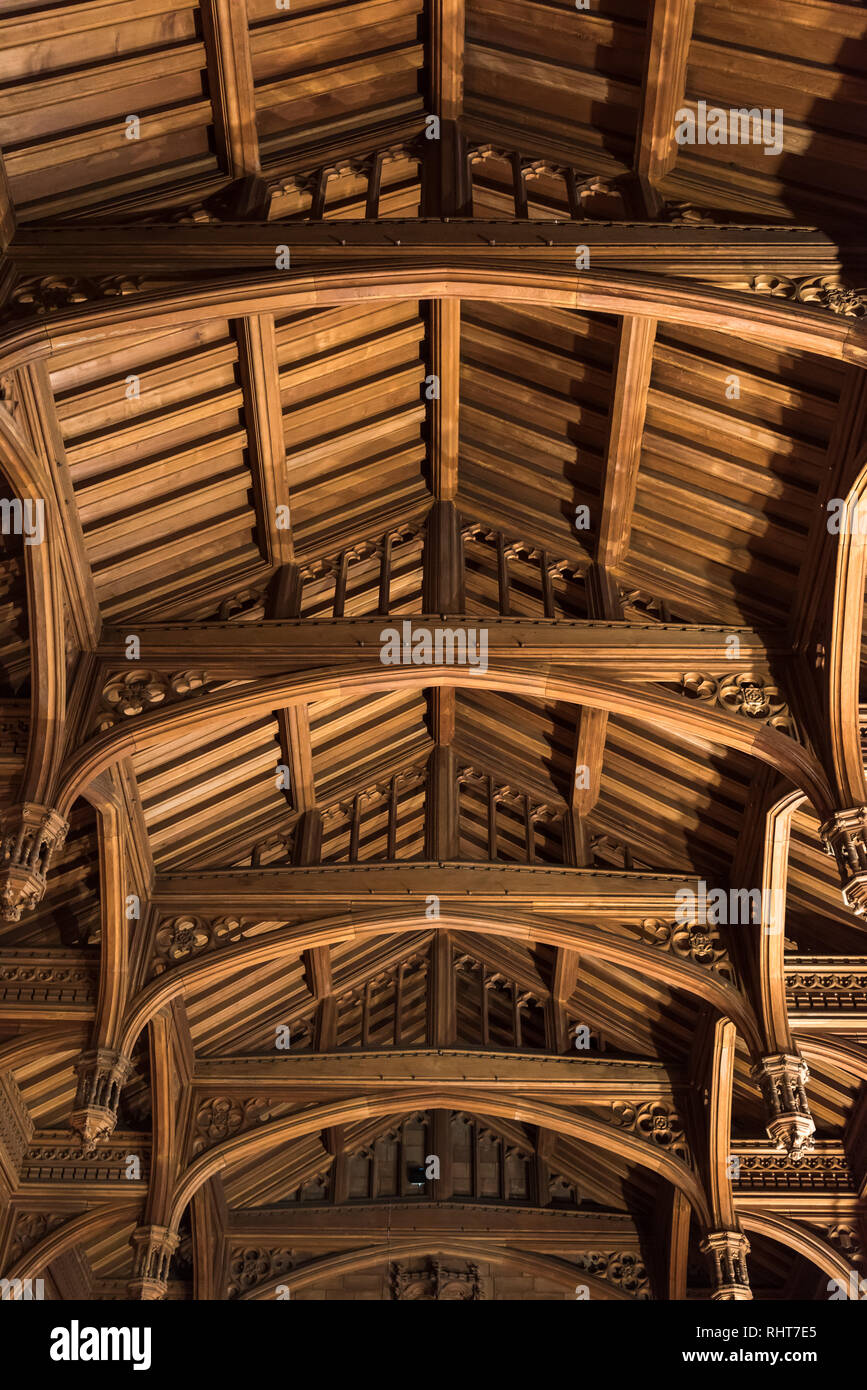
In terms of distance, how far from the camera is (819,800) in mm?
9211

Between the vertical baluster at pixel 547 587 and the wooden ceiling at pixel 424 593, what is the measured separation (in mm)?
28

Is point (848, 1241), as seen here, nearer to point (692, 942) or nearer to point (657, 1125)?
point (657, 1125)

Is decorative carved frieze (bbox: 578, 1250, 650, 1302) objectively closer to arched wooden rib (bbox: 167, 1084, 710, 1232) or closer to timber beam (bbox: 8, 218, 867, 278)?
arched wooden rib (bbox: 167, 1084, 710, 1232)

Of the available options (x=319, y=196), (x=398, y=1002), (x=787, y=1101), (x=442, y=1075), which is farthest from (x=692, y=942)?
(x=319, y=196)

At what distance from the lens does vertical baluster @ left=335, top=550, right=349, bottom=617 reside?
→ 10.6 metres

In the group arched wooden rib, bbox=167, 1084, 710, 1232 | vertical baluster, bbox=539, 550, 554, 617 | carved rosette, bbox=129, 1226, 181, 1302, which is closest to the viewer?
vertical baluster, bbox=539, 550, 554, 617

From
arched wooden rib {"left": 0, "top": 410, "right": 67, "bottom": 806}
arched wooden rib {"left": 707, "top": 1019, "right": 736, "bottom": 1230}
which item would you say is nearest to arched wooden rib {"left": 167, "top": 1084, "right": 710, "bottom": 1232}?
arched wooden rib {"left": 707, "top": 1019, "right": 736, "bottom": 1230}

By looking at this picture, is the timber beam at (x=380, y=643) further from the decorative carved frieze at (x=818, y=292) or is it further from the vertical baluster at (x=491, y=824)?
the decorative carved frieze at (x=818, y=292)

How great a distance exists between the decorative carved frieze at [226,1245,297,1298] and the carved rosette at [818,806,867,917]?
10.5 meters

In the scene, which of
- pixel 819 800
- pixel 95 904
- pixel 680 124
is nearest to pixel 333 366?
pixel 680 124
